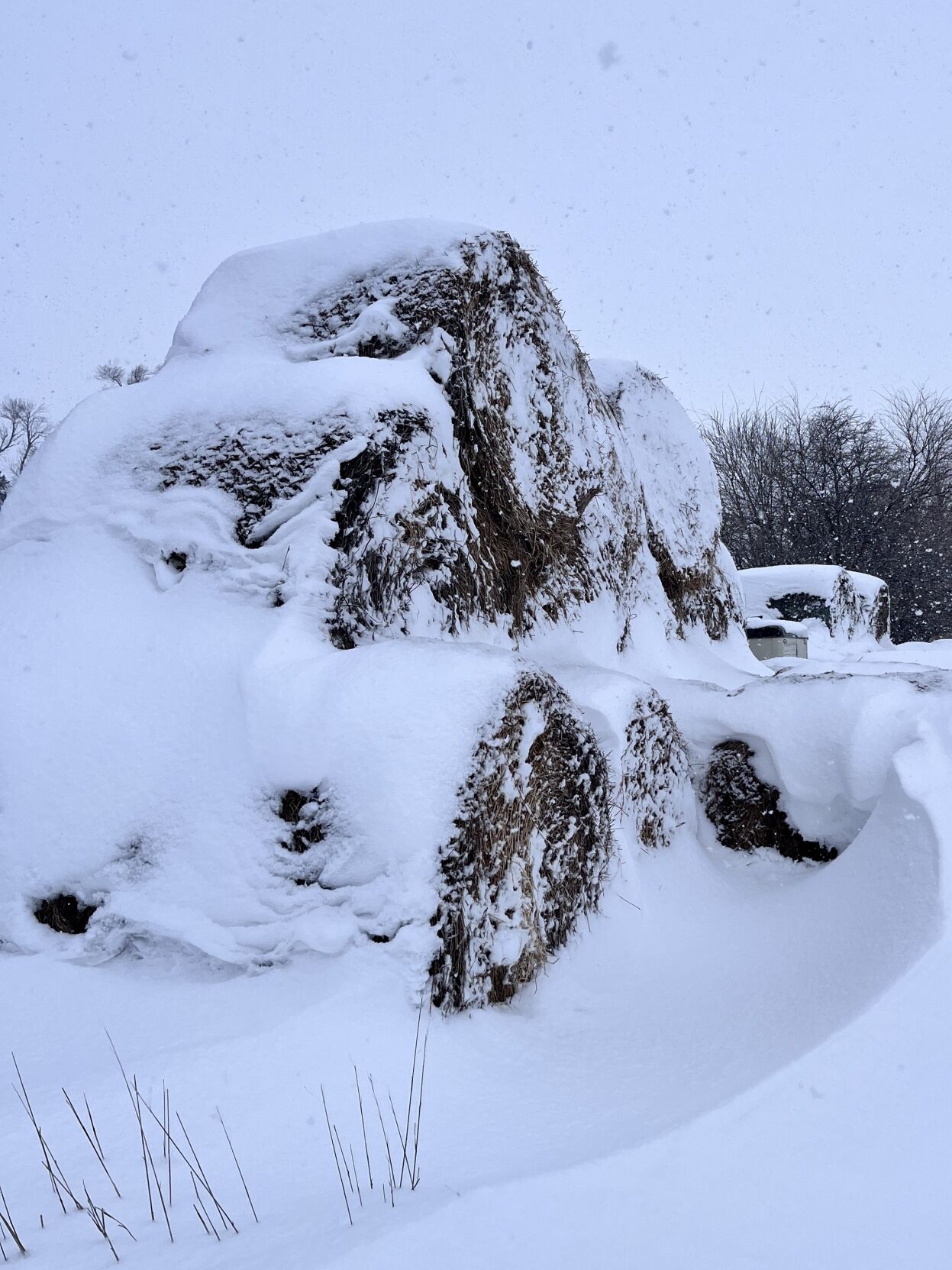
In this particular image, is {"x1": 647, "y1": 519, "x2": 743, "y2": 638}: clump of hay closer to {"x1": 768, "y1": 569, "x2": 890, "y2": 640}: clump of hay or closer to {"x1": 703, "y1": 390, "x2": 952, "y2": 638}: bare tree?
{"x1": 768, "y1": 569, "x2": 890, "y2": 640}: clump of hay

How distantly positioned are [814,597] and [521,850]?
10.5 m

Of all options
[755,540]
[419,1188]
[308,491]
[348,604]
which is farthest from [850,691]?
[755,540]

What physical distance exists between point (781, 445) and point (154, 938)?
90.0 feet

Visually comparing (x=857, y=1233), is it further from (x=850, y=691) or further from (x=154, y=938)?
(x=850, y=691)

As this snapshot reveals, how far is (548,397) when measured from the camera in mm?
5074

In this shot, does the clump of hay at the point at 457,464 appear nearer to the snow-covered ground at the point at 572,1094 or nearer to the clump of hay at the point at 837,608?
the snow-covered ground at the point at 572,1094

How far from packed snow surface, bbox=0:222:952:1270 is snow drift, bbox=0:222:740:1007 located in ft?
0.06

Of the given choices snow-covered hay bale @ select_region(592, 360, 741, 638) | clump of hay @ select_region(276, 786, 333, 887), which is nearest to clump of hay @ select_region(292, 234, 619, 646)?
clump of hay @ select_region(276, 786, 333, 887)

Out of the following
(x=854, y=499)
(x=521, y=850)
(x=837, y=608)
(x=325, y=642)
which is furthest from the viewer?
(x=854, y=499)

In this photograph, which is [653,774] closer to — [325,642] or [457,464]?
[457,464]

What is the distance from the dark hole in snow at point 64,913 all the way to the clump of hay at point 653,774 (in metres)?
2.33

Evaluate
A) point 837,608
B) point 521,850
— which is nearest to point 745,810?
point 521,850

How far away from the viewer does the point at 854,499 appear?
924 inches

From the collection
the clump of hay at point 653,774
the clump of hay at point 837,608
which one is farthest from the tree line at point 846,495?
the clump of hay at point 653,774
